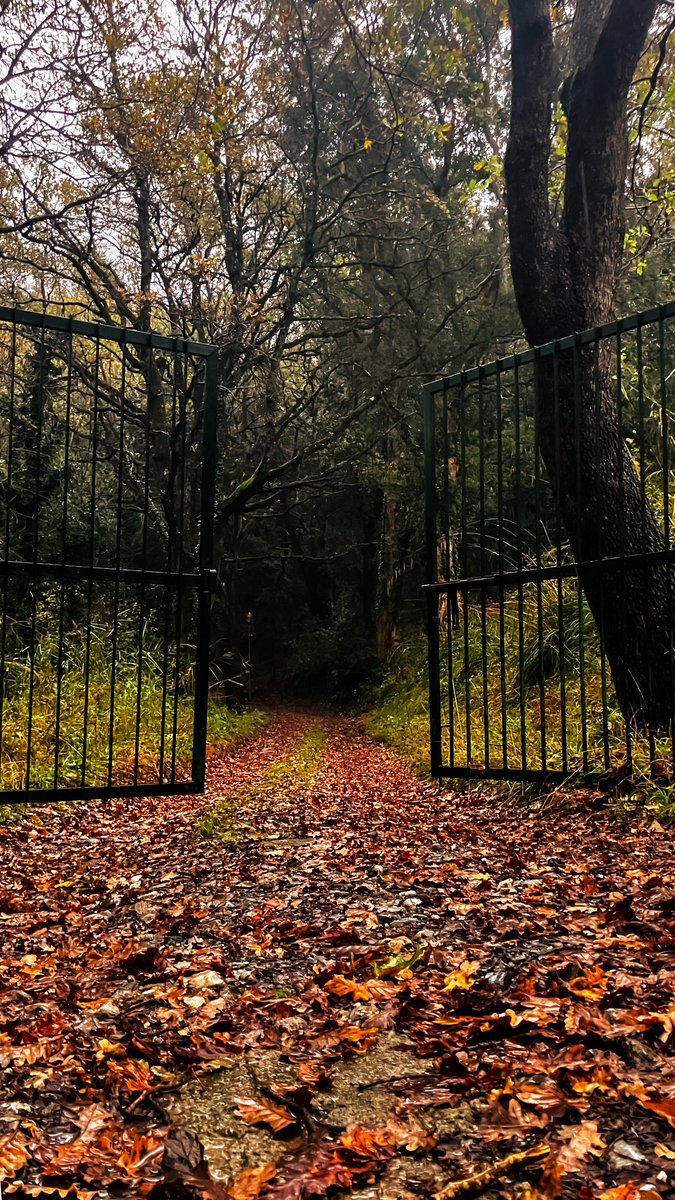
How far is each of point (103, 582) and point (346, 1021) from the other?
9493mm

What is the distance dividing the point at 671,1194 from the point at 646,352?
46.6 feet

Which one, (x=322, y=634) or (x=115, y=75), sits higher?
(x=115, y=75)

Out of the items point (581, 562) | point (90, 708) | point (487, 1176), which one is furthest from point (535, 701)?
point (487, 1176)

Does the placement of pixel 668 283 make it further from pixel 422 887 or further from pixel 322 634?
pixel 422 887

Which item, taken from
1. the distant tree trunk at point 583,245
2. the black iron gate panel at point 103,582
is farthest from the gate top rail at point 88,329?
the distant tree trunk at point 583,245

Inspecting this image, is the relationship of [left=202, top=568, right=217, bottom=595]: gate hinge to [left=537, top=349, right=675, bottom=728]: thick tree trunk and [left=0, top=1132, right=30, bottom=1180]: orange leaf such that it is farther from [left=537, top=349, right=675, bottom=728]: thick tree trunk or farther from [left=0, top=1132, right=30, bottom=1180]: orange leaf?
[left=0, top=1132, right=30, bottom=1180]: orange leaf

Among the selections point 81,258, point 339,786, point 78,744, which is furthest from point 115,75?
point 339,786

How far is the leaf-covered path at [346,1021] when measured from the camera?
1.52 m

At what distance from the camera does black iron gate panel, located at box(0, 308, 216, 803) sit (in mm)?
4984

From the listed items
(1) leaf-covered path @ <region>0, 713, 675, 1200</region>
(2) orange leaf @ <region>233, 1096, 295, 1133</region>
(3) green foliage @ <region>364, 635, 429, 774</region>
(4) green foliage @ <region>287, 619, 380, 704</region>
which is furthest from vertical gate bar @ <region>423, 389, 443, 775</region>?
(4) green foliage @ <region>287, 619, 380, 704</region>

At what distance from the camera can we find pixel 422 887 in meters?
3.46

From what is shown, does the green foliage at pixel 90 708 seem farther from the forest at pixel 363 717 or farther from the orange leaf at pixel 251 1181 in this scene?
the orange leaf at pixel 251 1181

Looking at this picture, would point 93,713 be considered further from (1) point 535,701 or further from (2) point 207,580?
(1) point 535,701

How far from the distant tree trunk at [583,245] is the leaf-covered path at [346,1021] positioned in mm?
2208
